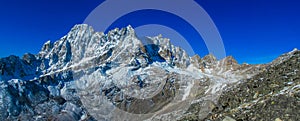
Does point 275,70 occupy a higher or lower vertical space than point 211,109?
higher

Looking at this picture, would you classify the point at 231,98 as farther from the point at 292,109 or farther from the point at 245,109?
the point at 292,109

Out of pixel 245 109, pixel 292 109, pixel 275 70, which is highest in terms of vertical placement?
pixel 275 70

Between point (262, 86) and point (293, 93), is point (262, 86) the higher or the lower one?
the higher one

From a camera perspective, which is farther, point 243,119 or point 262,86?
point 262,86

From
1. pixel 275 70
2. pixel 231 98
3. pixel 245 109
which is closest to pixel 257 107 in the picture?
pixel 245 109

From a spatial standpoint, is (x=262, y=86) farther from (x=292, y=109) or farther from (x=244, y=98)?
(x=292, y=109)

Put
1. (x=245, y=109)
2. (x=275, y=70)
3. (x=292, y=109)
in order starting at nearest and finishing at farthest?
(x=292, y=109) < (x=245, y=109) < (x=275, y=70)

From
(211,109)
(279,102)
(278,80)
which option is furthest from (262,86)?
(279,102)

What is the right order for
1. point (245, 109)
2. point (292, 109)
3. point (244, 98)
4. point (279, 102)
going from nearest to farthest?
point (292, 109), point (279, 102), point (245, 109), point (244, 98)

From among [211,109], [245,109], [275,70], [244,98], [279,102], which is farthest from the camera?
[275,70]
